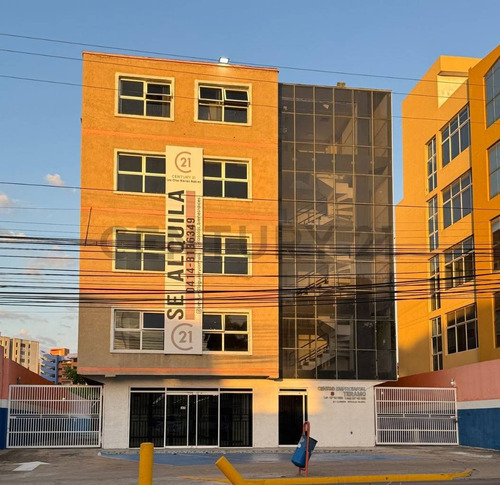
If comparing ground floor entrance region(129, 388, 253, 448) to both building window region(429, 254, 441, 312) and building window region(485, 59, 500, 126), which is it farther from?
building window region(485, 59, 500, 126)

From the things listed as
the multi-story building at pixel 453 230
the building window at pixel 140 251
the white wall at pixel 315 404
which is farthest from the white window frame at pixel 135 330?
the multi-story building at pixel 453 230

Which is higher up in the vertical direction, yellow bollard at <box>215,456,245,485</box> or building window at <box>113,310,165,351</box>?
building window at <box>113,310,165,351</box>

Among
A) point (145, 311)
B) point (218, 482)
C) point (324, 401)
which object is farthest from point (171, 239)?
point (218, 482)

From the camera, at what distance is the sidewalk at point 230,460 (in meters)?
19.2

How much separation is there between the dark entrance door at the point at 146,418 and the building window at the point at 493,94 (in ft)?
62.7

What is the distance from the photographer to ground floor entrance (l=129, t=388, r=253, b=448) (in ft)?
98.4

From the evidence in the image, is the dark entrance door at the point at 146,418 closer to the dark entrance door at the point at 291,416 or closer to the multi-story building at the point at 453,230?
the dark entrance door at the point at 291,416

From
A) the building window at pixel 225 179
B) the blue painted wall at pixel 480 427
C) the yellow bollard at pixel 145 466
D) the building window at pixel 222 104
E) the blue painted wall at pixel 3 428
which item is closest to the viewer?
the yellow bollard at pixel 145 466

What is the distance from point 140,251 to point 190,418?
6779 millimetres

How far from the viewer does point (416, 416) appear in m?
32.2

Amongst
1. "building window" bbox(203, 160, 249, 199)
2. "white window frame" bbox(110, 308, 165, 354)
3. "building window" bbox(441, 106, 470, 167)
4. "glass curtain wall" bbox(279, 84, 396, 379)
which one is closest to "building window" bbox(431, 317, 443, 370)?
"building window" bbox(441, 106, 470, 167)

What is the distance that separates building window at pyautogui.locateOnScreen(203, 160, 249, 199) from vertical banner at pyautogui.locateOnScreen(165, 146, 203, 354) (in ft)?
1.32

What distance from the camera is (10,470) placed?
2117 cm

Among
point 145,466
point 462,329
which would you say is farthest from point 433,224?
point 145,466
